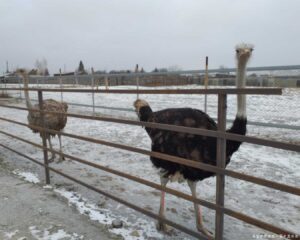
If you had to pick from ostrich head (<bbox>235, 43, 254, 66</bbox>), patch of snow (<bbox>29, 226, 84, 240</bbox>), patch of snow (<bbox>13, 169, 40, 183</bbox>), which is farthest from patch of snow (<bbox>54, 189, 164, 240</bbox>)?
ostrich head (<bbox>235, 43, 254, 66</bbox>)

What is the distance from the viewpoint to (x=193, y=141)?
2.83 metres

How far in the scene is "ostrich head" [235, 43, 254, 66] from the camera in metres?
2.64

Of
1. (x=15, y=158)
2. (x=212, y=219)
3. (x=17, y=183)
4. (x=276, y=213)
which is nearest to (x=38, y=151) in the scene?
(x=15, y=158)

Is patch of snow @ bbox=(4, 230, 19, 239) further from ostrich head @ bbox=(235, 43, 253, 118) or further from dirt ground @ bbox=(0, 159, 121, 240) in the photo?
ostrich head @ bbox=(235, 43, 253, 118)

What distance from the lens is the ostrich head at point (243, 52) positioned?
2.64 metres

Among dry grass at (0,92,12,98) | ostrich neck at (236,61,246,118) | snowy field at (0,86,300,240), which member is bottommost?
dry grass at (0,92,12,98)

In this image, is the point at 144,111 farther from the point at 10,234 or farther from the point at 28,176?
the point at 28,176

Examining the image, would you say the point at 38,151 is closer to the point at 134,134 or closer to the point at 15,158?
the point at 15,158

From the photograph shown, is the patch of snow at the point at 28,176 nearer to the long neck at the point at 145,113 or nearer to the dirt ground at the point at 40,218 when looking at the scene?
the dirt ground at the point at 40,218

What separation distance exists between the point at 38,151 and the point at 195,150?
13.6 ft

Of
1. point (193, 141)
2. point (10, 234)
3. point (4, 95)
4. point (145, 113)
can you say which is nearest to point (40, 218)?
point (10, 234)

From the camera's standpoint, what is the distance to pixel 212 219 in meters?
3.46

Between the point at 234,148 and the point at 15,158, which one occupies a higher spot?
the point at 234,148

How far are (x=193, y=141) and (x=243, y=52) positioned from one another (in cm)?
79
